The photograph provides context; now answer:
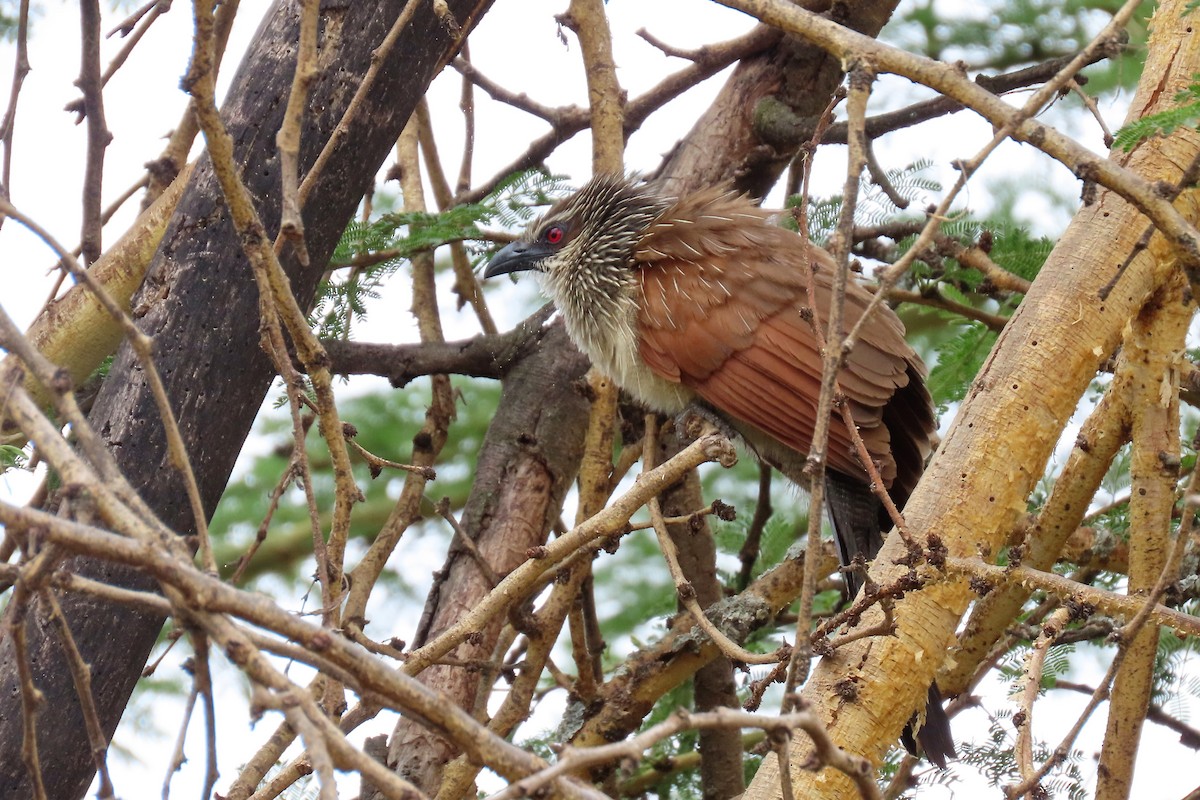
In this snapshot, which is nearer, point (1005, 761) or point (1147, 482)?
point (1147, 482)

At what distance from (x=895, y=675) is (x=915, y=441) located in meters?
1.48

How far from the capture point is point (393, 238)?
3.53 metres

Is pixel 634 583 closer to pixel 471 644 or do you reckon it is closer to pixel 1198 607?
pixel 471 644

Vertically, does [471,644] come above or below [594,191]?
below


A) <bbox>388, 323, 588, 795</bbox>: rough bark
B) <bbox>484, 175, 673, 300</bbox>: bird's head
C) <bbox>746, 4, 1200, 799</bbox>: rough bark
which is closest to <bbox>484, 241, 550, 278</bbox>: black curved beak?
<bbox>484, 175, 673, 300</bbox>: bird's head

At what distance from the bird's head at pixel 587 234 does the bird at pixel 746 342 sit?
0.03ft

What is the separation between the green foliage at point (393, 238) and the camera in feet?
11.2

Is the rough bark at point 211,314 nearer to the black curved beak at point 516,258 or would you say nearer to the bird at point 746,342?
the bird at point 746,342

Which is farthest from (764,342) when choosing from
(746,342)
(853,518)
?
(853,518)

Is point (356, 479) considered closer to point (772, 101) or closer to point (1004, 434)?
point (772, 101)

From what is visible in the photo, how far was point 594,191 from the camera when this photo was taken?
4.02 m

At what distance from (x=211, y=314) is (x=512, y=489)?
1259mm

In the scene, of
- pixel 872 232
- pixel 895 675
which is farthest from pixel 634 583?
pixel 895 675

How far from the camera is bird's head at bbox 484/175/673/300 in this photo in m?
3.92
